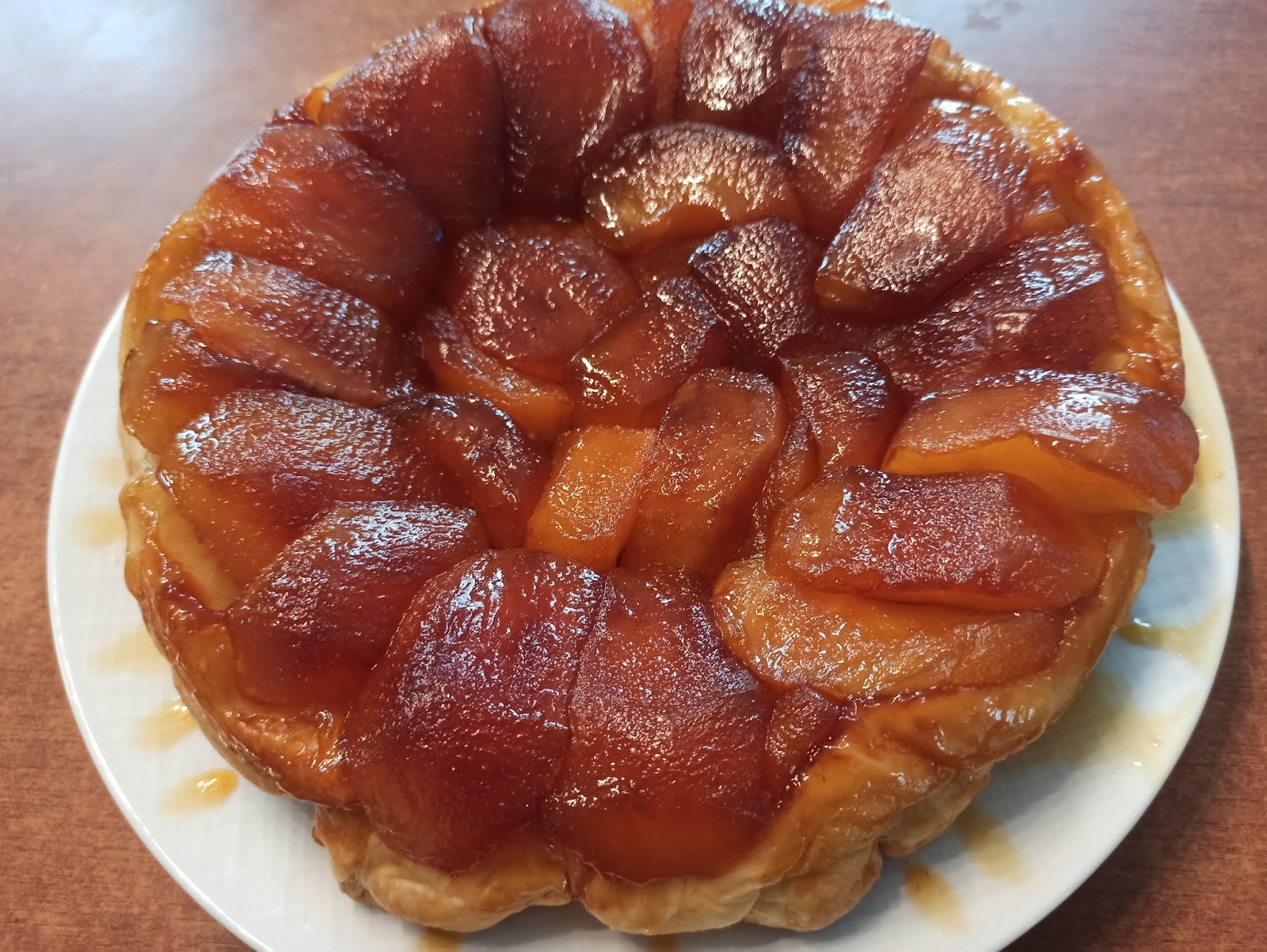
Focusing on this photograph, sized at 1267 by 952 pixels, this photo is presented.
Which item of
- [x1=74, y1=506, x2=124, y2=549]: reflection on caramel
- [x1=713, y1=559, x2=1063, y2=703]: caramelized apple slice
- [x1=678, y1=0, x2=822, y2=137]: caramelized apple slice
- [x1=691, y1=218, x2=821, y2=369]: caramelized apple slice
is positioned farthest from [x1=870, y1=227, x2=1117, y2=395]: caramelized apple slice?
[x1=74, y1=506, x2=124, y2=549]: reflection on caramel

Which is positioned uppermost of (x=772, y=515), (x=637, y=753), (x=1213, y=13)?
(x=1213, y=13)

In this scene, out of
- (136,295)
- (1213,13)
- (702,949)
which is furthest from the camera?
(1213,13)

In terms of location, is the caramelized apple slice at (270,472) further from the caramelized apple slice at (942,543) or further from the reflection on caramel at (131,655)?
the caramelized apple slice at (942,543)

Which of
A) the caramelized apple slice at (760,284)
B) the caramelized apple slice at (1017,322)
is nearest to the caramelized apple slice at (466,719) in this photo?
the caramelized apple slice at (760,284)

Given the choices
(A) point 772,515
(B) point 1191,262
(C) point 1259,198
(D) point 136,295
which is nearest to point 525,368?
(A) point 772,515

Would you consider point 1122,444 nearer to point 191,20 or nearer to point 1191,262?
point 1191,262

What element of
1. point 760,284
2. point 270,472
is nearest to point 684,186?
point 760,284

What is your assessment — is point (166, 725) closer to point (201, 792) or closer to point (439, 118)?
point (201, 792)
